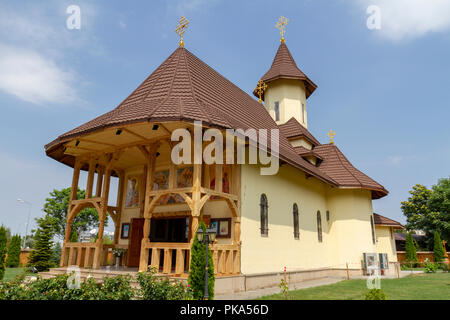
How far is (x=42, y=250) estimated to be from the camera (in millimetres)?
21688

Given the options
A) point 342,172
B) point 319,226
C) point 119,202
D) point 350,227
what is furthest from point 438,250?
point 119,202

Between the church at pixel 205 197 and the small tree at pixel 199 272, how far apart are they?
2.62 feet

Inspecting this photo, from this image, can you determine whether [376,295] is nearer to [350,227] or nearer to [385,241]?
[350,227]

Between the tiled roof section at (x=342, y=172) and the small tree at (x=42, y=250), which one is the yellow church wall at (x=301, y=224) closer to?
the tiled roof section at (x=342, y=172)

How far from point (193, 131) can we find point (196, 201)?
7.15ft

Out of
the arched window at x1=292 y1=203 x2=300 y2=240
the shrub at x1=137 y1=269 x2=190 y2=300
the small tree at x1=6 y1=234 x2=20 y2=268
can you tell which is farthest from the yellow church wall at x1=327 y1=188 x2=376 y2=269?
the small tree at x1=6 y1=234 x2=20 y2=268

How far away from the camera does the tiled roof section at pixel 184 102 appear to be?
9305 mm

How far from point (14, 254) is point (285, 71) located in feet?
84.4

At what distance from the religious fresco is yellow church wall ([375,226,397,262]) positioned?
17833 mm

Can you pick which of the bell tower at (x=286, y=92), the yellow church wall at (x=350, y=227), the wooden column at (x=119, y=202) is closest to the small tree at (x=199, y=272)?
the wooden column at (x=119, y=202)

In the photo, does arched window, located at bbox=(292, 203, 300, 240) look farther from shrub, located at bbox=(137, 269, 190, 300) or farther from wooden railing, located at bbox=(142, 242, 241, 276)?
shrub, located at bbox=(137, 269, 190, 300)

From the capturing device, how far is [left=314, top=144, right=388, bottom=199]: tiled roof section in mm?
17781

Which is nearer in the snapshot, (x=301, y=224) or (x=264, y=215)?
(x=264, y=215)

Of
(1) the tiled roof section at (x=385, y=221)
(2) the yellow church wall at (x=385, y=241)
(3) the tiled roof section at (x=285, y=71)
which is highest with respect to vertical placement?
(3) the tiled roof section at (x=285, y=71)
